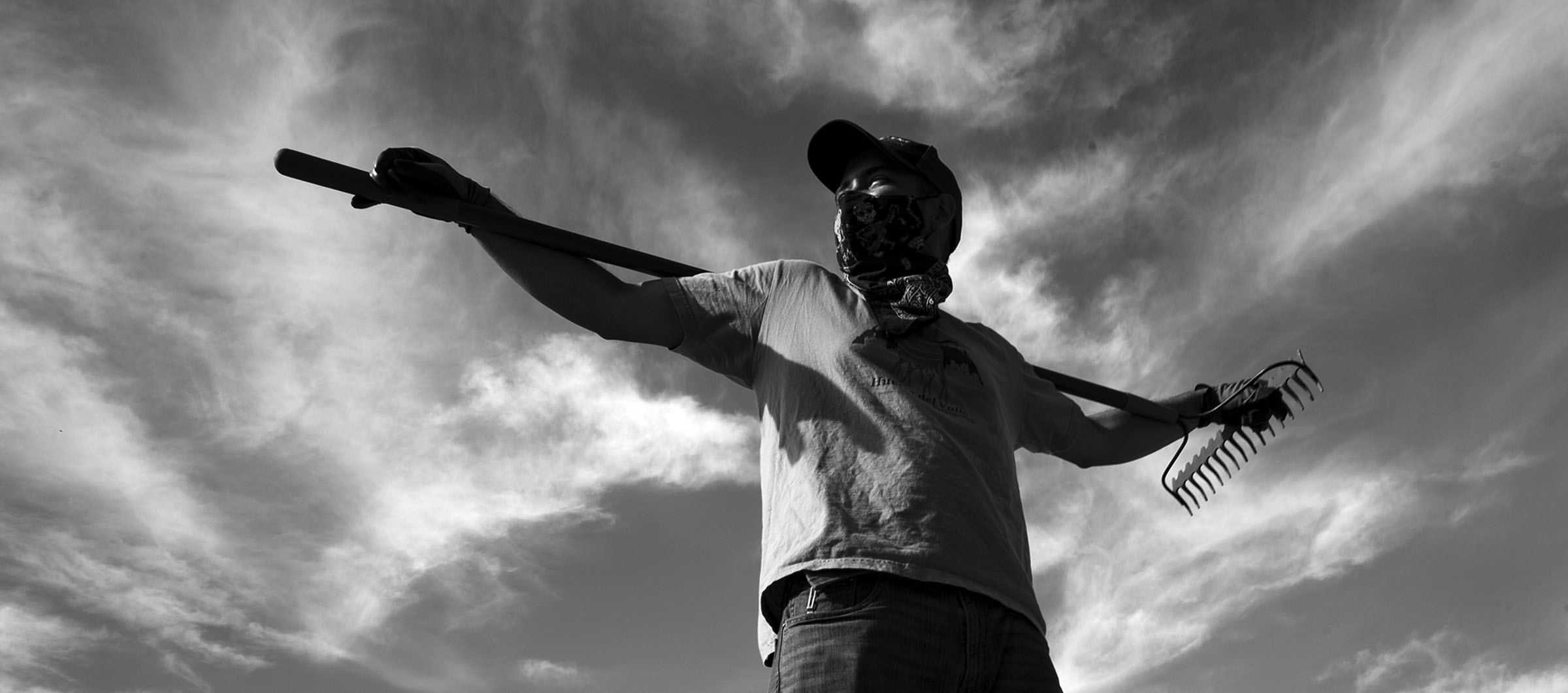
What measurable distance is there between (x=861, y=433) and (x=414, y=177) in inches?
70.6

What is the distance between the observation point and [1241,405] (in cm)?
595

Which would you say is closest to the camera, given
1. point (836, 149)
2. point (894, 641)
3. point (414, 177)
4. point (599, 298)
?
point (894, 641)

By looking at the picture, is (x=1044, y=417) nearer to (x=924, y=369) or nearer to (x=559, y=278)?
(x=924, y=369)

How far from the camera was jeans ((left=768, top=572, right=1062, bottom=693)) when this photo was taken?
2.92 meters

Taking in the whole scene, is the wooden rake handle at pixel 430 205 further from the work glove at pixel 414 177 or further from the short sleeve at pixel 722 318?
the short sleeve at pixel 722 318

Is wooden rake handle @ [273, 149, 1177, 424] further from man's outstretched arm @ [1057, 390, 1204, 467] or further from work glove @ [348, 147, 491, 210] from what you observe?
man's outstretched arm @ [1057, 390, 1204, 467]

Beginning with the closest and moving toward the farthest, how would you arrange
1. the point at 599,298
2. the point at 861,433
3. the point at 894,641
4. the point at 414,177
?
1. the point at 894,641
2. the point at 861,433
3. the point at 599,298
4. the point at 414,177

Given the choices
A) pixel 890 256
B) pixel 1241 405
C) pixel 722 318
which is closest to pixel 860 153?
pixel 890 256

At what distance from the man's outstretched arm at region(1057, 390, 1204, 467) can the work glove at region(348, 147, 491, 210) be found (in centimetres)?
255

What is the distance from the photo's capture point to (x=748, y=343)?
149 inches

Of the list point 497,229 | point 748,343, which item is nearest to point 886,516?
point 748,343

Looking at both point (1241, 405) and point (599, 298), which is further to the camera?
point (1241, 405)

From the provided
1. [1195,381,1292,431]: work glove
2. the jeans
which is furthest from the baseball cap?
[1195,381,1292,431]: work glove

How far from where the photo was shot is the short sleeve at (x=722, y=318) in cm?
377
